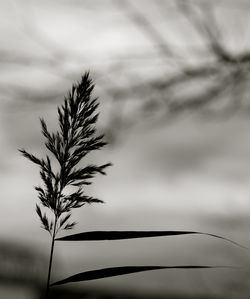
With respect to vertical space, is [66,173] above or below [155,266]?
above

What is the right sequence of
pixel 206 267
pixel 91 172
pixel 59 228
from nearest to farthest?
1. pixel 206 267
2. pixel 59 228
3. pixel 91 172

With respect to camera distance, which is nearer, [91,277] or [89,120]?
[91,277]

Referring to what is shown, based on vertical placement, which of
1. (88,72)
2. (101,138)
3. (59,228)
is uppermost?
(88,72)

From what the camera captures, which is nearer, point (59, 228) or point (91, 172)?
point (59, 228)

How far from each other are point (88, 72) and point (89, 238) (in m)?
0.48

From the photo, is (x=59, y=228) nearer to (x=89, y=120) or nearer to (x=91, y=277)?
(x=91, y=277)

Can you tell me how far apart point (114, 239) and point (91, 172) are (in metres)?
0.27

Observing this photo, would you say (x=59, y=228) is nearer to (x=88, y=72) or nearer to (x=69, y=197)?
(x=69, y=197)

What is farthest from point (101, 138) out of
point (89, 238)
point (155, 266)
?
point (155, 266)

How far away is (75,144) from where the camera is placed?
1312mm

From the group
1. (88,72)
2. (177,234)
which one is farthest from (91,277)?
(88,72)

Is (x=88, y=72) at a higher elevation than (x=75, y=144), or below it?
higher

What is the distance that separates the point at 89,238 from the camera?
1156mm

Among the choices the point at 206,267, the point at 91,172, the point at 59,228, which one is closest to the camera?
the point at 206,267
